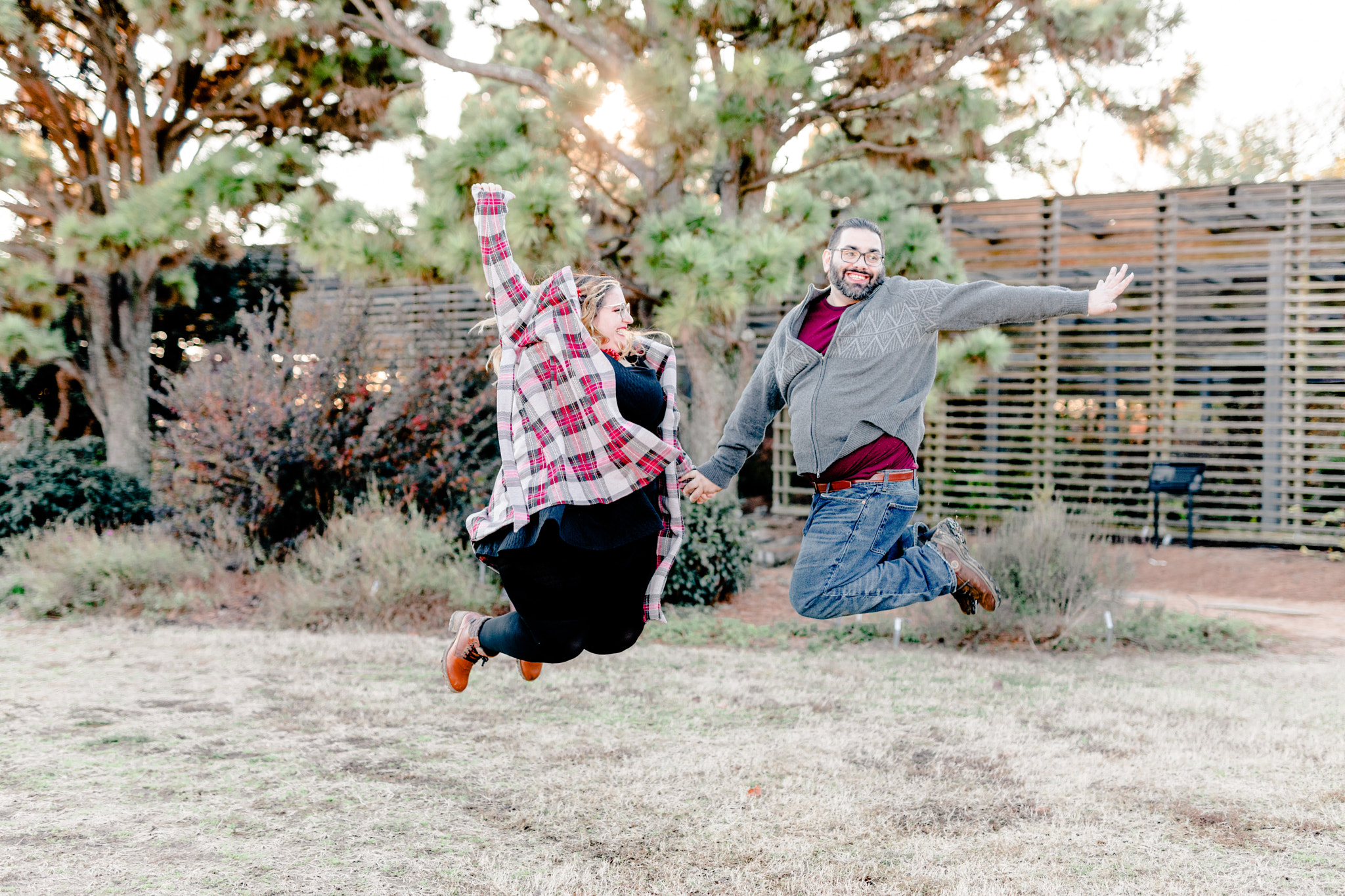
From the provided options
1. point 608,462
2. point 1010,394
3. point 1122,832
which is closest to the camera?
point 608,462

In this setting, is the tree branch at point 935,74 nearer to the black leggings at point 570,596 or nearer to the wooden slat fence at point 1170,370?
the wooden slat fence at point 1170,370

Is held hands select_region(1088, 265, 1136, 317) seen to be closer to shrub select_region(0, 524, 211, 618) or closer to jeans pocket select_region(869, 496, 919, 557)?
jeans pocket select_region(869, 496, 919, 557)

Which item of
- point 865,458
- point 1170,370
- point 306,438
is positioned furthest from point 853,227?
A: point 1170,370

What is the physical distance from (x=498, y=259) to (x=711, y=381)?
18.3ft

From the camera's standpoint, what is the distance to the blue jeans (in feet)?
11.9

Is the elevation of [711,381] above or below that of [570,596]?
above

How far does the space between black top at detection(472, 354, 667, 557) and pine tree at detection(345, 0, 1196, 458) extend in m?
3.55

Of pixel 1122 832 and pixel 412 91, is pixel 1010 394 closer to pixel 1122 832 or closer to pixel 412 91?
pixel 412 91

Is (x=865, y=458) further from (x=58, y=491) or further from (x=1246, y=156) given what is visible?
(x=1246, y=156)

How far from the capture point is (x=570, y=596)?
3414mm

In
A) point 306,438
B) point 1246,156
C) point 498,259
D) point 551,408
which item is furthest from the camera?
point 1246,156

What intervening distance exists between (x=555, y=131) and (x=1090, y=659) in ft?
17.0

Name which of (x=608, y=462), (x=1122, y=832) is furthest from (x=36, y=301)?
(x=1122, y=832)

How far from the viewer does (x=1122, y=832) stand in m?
4.04
